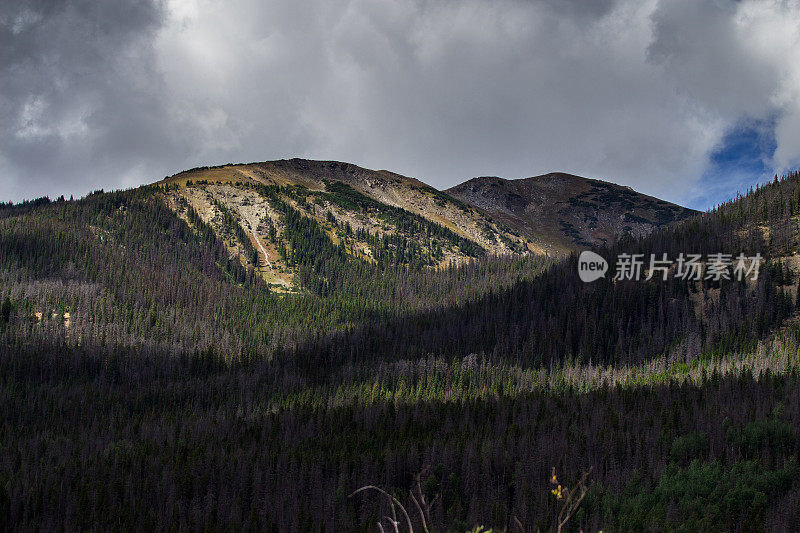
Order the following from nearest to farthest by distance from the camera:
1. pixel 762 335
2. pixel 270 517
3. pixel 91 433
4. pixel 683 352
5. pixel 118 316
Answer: pixel 270 517
pixel 91 433
pixel 762 335
pixel 683 352
pixel 118 316

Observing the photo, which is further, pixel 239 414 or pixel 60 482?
pixel 239 414

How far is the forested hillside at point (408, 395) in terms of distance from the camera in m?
25.2

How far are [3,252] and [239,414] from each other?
152m

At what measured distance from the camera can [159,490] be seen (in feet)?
109

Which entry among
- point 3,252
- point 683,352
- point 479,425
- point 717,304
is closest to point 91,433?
point 479,425

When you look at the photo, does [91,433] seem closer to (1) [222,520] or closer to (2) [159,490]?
(2) [159,490]

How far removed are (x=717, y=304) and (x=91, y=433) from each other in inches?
5164

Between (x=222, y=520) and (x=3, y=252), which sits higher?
(x=3, y=252)

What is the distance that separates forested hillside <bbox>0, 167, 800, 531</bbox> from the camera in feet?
82.6

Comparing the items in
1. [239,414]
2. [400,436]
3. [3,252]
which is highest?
[3,252]

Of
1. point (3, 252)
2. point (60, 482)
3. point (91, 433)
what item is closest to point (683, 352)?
point (60, 482)

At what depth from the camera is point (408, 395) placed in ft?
310

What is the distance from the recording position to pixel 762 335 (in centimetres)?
8850

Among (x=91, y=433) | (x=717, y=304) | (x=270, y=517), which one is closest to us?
(x=270, y=517)
